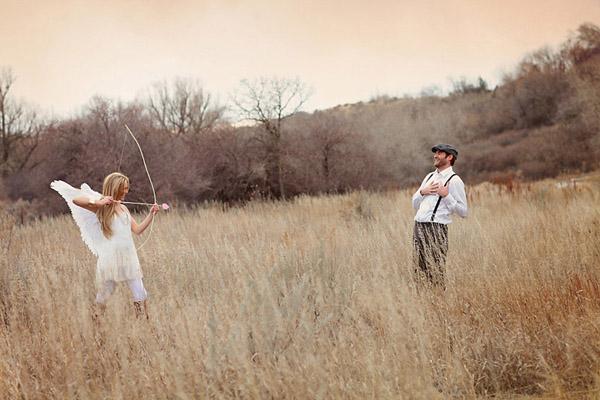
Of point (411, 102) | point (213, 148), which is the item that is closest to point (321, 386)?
point (213, 148)

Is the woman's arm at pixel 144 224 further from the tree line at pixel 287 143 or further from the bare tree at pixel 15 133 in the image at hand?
the bare tree at pixel 15 133

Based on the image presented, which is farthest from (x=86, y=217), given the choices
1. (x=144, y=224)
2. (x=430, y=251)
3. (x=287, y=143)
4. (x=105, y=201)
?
(x=287, y=143)

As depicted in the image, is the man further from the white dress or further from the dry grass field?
the white dress

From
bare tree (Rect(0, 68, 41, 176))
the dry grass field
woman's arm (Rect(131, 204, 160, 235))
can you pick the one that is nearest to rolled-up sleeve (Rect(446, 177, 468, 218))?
the dry grass field

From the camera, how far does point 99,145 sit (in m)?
15.2

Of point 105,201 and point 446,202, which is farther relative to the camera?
point 446,202

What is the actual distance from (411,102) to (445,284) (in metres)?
51.1

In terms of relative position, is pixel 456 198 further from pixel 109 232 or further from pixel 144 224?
pixel 109 232

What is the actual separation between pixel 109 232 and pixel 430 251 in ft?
9.46

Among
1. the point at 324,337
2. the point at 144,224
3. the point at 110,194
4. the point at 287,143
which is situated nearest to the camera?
the point at 324,337

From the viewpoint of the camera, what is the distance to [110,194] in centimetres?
444

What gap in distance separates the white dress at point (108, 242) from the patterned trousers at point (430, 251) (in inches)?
103

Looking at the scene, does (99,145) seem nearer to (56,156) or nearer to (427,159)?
(56,156)

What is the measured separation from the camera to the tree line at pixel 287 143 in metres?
16.2
